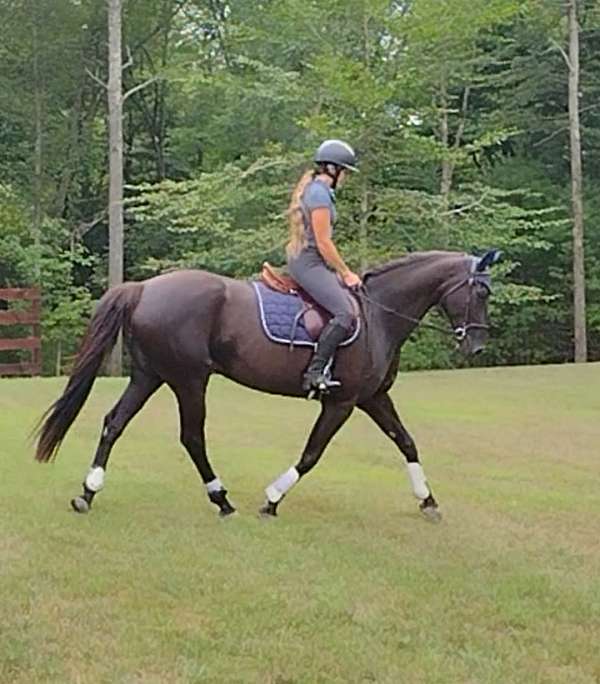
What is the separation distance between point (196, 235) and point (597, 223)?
990 cm

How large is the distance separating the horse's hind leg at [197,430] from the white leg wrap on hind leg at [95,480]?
20.8 inches

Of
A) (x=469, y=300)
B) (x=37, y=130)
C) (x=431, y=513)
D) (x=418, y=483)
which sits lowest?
(x=431, y=513)

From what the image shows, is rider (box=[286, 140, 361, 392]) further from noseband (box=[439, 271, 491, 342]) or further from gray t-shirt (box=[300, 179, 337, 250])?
noseband (box=[439, 271, 491, 342])

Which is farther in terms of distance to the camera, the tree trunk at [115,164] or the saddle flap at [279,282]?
the tree trunk at [115,164]

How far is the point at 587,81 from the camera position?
27.3m

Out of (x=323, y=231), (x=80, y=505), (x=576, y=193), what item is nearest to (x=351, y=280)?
(x=323, y=231)

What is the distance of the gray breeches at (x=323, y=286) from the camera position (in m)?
6.49

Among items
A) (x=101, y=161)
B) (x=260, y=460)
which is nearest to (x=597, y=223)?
(x=101, y=161)

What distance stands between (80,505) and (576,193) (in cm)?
2103

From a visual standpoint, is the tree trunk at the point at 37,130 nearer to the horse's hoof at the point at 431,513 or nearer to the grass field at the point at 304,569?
the grass field at the point at 304,569

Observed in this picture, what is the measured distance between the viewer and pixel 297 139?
25484mm

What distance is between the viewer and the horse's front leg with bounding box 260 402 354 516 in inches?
259

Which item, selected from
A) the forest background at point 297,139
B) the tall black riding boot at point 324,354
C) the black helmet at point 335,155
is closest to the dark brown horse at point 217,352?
the tall black riding boot at point 324,354

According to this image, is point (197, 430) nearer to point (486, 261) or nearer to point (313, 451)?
point (313, 451)
